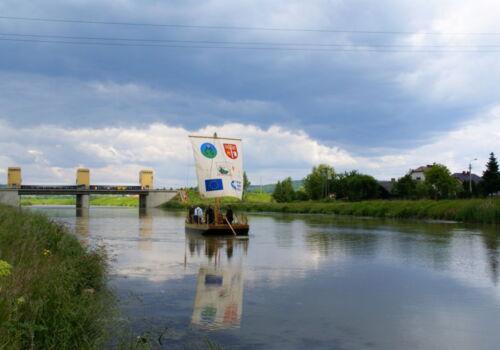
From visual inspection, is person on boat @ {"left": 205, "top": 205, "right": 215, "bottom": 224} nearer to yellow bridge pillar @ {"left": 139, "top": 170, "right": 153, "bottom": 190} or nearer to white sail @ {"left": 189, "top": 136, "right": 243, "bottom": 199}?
white sail @ {"left": 189, "top": 136, "right": 243, "bottom": 199}

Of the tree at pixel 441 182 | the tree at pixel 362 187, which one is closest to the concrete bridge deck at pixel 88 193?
the tree at pixel 362 187

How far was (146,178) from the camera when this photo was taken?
372ft

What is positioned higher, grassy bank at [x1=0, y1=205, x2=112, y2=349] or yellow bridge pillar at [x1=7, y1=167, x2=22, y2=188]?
yellow bridge pillar at [x1=7, y1=167, x2=22, y2=188]

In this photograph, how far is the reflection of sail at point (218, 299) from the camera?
29.3 ft

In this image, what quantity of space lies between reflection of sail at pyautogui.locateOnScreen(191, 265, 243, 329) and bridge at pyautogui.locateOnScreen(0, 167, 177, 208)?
8154 cm

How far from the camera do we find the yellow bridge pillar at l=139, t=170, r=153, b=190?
113 m

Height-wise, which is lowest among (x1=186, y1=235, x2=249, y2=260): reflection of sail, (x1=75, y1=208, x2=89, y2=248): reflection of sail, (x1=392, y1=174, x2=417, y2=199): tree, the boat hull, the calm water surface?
the calm water surface

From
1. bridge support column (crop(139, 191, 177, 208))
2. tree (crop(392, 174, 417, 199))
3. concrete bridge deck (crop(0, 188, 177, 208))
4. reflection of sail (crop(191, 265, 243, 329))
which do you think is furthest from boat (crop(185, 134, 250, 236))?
bridge support column (crop(139, 191, 177, 208))

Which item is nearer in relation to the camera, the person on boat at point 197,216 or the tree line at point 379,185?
the person on boat at point 197,216

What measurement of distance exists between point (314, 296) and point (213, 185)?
2409cm

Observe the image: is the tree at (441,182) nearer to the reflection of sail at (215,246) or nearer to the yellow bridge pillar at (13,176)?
the reflection of sail at (215,246)

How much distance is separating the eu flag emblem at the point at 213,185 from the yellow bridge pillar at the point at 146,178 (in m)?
79.5

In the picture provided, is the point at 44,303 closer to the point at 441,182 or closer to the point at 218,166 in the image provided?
the point at 218,166

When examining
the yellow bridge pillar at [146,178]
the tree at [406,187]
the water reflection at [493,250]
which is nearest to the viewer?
the water reflection at [493,250]
